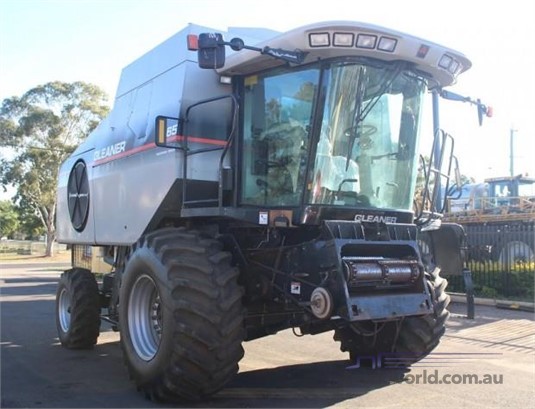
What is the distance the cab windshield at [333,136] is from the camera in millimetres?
5488

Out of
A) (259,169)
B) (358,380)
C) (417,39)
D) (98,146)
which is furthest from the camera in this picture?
(98,146)

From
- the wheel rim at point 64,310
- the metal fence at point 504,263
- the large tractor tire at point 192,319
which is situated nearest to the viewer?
Answer: the large tractor tire at point 192,319

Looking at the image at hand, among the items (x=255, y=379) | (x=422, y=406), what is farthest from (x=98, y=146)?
(x=422, y=406)

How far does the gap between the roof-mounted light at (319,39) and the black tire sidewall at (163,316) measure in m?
2.43

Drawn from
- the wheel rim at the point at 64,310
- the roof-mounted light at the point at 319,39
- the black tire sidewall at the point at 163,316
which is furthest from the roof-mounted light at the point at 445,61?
the wheel rim at the point at 64,310

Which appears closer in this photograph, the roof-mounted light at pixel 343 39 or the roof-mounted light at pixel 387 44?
the roof-mounted light at pixel 343 39

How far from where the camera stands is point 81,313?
8.06 meters

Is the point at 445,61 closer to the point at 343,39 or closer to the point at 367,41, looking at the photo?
the point at 367,41

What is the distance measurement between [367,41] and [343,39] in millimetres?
229

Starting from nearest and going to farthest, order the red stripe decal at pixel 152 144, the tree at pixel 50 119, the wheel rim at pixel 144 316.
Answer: the wheel rim at pixel 144 316, the red stripe decal at pixel 152 144, the tree at pixel 50 119

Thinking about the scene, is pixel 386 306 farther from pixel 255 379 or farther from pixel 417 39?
pixel 417 39

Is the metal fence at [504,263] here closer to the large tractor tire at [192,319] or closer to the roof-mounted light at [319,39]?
the roof-mounted light at [319,39]

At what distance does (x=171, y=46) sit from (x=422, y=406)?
4759mm

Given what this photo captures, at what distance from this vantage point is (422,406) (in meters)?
5.32
